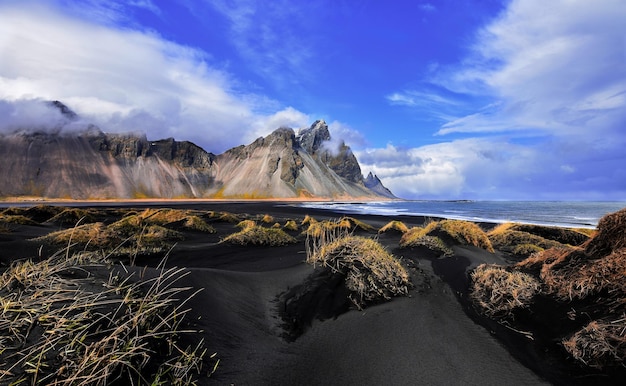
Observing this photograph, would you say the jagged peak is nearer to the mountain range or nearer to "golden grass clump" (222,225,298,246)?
the mountain range

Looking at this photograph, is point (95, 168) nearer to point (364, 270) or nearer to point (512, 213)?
point (512, 213)

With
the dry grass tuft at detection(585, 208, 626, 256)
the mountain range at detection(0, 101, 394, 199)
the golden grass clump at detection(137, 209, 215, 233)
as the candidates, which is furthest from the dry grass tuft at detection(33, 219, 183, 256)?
the mountain range at detection(0, 101, 394, 199)

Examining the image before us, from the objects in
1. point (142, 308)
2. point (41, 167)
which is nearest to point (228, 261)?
point (142, 308)

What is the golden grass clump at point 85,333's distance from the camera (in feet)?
9.19

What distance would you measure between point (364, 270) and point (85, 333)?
5398 millimetres

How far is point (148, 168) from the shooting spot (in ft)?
461

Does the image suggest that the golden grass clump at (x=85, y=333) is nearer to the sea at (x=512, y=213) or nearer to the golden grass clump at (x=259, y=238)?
the golden grass clump at (x=259, y=238)

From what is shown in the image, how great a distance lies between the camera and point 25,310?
3.10 m

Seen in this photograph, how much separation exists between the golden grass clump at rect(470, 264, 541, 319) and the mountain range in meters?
136

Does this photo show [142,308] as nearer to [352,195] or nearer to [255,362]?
[255,362]

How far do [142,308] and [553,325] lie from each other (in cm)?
682

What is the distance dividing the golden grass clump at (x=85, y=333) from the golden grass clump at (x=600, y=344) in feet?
18.1

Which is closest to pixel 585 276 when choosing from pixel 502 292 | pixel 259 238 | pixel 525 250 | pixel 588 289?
pixel 588 289

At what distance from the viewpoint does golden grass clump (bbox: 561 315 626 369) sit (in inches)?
175
